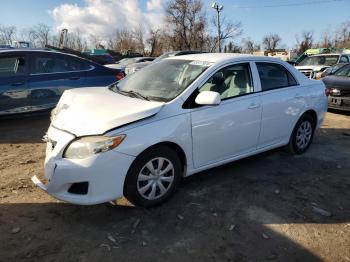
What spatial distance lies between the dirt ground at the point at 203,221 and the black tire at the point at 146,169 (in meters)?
0.11

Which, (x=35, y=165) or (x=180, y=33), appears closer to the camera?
(x=35, y=165)

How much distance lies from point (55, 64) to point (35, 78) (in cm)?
56

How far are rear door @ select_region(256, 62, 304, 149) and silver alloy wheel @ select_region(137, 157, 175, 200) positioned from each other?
163cm

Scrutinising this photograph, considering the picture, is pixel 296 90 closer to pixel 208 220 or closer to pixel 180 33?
pixel 208 220

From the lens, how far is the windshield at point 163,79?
4328mm

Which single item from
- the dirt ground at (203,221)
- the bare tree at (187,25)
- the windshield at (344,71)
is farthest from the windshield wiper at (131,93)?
the bare tree at (187,25)

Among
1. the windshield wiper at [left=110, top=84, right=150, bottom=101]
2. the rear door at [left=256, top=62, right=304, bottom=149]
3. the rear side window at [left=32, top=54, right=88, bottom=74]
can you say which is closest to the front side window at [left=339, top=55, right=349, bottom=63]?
the rear door at [left=256, top=62, right=304, bottom=149]

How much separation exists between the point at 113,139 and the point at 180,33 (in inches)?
1804

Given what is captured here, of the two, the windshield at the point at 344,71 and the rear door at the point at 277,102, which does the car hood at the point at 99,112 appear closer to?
the rear door at the point at 277,102

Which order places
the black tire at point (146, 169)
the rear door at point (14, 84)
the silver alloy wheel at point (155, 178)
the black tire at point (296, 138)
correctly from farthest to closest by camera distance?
1. the rear door at point (14, 84)
2. the black tire at point (296, 138)
3. the silver alloy wheel at point (155, 178)
4. the black tire at point (146, 169)

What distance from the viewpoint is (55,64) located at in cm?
771

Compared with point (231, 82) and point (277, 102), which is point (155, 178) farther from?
point (277, 102)

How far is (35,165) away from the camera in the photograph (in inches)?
208

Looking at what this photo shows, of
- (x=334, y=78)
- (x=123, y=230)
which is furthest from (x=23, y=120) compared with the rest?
(x=334, y=78)
